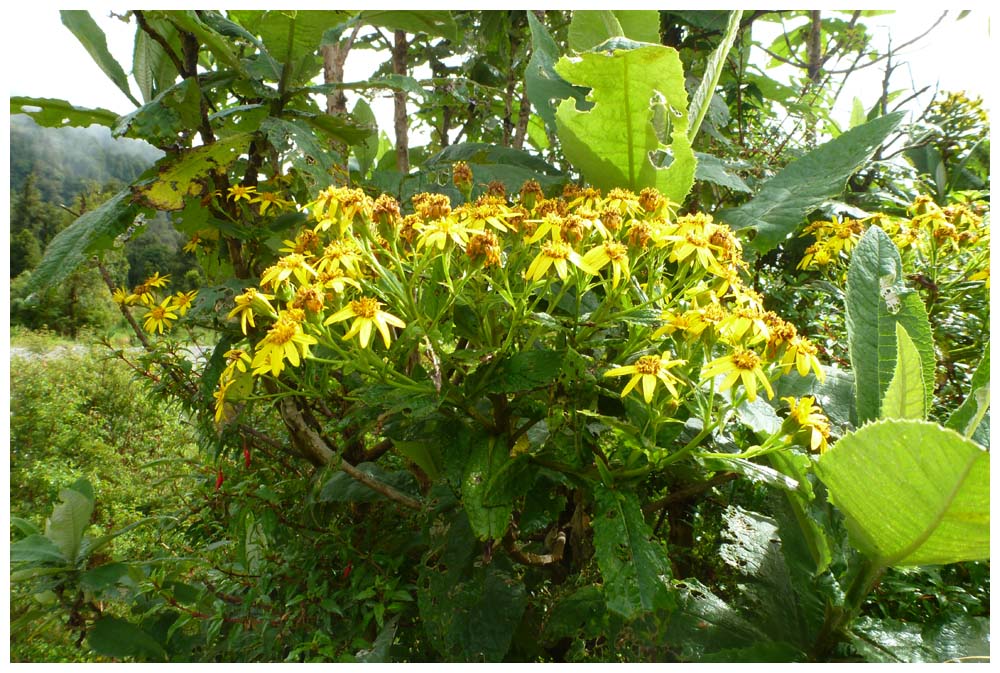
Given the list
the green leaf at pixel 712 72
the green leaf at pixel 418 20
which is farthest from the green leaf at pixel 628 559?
the green leaf at pixel 418 20

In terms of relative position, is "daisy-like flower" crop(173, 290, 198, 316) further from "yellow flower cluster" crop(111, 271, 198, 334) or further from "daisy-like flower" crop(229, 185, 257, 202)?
"daisy-like flower" crop(229, 185, 257, 202)

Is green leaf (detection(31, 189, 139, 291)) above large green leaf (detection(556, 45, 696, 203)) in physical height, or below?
below

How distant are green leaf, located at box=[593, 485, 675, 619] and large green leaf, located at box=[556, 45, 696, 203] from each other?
1.32ft

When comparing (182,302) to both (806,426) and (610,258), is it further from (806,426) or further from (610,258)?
(806,426)

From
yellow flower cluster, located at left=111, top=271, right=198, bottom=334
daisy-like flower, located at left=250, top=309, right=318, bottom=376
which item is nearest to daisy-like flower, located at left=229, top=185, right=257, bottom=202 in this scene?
yellow flower cluster, located at left=111, top=271, right=198, bottom=334

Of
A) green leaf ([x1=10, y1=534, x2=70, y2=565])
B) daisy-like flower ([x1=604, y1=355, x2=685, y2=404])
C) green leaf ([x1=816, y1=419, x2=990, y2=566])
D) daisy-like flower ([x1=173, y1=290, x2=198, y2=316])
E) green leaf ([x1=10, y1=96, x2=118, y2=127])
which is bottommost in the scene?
green leaf ([x1=10, y1=534, x2=70, y2=565])

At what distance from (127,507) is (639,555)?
1.52 m

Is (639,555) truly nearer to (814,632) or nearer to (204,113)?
(814,632)

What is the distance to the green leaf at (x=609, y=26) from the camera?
90 cm

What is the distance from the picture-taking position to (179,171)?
0.80 metres

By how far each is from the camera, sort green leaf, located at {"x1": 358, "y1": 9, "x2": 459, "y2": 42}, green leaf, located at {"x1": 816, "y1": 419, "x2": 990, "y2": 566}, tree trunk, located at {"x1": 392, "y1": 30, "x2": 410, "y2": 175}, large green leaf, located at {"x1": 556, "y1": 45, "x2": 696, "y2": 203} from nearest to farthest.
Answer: green leaf, located at {"x1": 816, "y1": 419, "x2": 990, "y2": 566}
large green leaf, located at {"x1": 556, "y1": 45, "x2": 696, "y2": 203}
green leaf, located at {"x1": 358, "y1": 9, "x2": 459, "y2": 42}
tree trunk, located at {"x1": 392, "y1": 30, "x2": 410, "y2": 175}

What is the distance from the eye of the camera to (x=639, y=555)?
1.75 feet

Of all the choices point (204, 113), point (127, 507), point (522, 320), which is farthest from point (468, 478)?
point (127, 507)

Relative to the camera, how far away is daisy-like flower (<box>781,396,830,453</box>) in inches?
20.0
